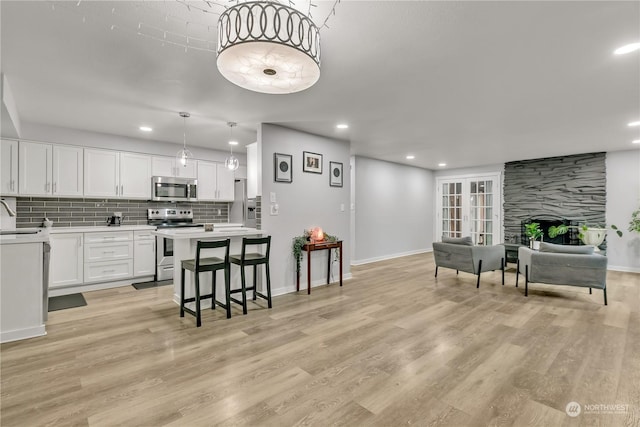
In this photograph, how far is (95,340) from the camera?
9.37ft

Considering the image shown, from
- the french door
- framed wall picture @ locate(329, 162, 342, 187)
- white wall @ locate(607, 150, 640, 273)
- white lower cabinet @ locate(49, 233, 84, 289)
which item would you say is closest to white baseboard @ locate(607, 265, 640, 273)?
white wall @ locate(607, 150, 640, 273)

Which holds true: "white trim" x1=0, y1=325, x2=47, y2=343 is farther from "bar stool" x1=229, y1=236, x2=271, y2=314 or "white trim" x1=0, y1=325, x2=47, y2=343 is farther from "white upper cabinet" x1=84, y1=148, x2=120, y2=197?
"white upper cabinet" x1=84, y1=148, x2=120, y2=197

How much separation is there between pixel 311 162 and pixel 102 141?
11.1 feet

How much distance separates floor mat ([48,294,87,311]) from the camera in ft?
12.5

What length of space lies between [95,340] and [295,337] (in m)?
1.88

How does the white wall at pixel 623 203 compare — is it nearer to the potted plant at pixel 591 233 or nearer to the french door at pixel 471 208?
the potted plant at pixel 591 233

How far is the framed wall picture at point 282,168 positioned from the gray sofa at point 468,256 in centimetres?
290

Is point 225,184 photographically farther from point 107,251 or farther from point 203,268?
point 203,268

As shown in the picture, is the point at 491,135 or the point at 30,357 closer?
the point at 30,357

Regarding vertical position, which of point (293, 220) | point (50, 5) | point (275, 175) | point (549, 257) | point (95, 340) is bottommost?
point (95, 340)

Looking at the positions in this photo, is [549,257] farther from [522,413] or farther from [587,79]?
[522,413]

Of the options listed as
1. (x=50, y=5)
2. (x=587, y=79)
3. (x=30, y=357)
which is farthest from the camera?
(x=587, y=79)

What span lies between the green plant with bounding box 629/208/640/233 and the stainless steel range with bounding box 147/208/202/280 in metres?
8.29

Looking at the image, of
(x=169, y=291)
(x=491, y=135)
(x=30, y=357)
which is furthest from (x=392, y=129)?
(x=30, y=357)
